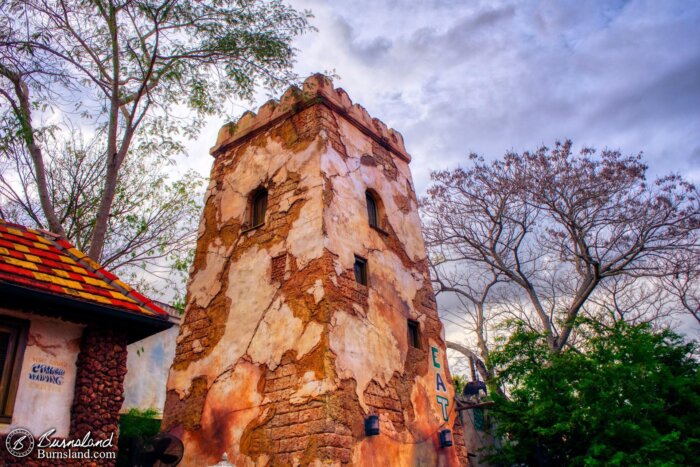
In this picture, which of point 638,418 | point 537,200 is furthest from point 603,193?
point 638,418

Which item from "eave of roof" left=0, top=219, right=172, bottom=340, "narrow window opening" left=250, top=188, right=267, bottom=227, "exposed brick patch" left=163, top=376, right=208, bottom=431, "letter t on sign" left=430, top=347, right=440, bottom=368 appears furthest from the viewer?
"narrow window opening" left=250, top=188, right=267, bottom=227

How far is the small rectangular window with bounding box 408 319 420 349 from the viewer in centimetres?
937

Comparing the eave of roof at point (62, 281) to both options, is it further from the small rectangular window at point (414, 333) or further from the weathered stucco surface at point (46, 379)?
the small rectangular window at point (414, 333)

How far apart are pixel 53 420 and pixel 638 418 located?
9.13m

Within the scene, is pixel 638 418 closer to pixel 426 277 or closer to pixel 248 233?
pixel 426 277

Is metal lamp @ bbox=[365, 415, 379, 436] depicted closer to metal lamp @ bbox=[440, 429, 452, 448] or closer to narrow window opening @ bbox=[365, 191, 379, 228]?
metal lamp @ bbox=[440, 429, 452, 448]

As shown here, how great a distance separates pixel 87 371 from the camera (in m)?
6.18

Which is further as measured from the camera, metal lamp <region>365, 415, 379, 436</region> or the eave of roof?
metal lamp <region>365, 415, 379, 436</region>

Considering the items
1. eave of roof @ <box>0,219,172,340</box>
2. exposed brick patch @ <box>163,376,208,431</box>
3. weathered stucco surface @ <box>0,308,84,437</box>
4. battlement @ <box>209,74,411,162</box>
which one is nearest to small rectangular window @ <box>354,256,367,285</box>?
exposed brick patch @ <box>163,376,208,431</box>

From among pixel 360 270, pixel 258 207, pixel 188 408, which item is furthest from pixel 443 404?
pixel 258 207

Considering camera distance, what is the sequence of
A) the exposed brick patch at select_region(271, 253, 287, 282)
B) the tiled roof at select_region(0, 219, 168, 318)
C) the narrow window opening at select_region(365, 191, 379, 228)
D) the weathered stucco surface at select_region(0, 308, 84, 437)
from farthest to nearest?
the narrow window opening at select_region(365, 191, 379, 228) → the exposed brick patch at select_region(271, 253, 287, 282) → the tiled roof at select_region(0, 219, 168, 318) → the weathered stucco surface at select_region(0, 308, 84, 437)

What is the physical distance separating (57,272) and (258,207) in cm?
419

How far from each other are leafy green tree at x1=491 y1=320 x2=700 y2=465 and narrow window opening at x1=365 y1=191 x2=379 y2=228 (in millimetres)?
4355

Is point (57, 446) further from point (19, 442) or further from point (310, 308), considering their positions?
point (310, 308)
